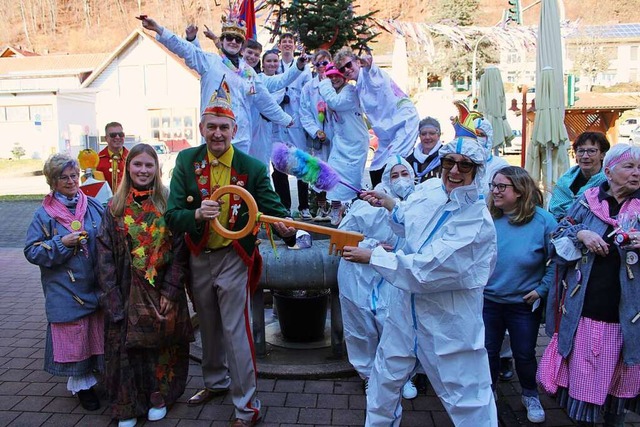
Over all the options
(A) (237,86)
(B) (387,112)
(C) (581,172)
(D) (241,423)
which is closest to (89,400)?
(D) (241,423)

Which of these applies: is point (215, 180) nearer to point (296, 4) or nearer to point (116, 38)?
point (296, 4)

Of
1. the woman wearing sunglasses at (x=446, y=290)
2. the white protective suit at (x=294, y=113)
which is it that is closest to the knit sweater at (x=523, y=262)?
the woman wearing sunglasses at (x=446, y=290)

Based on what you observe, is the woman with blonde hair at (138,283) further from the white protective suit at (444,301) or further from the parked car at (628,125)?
the parked car at (628,125)

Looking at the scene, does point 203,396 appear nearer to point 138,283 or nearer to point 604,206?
point 138,283

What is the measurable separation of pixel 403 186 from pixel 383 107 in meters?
2.21

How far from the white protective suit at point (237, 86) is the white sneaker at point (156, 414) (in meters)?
2.78

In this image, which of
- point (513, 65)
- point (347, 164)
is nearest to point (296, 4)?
point (347, 164)

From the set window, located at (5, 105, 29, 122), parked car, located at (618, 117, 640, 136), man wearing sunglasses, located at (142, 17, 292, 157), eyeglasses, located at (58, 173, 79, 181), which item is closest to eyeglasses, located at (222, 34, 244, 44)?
man wearing sunglasses, located at (142, 17, 292, 157)

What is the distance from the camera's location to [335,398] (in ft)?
12.6

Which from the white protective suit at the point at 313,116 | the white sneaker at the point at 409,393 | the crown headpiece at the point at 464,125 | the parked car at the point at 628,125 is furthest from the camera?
the parked car at the point at 628,125

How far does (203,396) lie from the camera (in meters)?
3.76

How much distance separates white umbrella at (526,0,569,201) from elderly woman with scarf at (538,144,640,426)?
3.56 metres

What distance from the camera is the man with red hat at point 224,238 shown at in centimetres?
335

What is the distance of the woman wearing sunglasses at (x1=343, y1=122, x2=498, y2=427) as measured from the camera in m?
2.71
